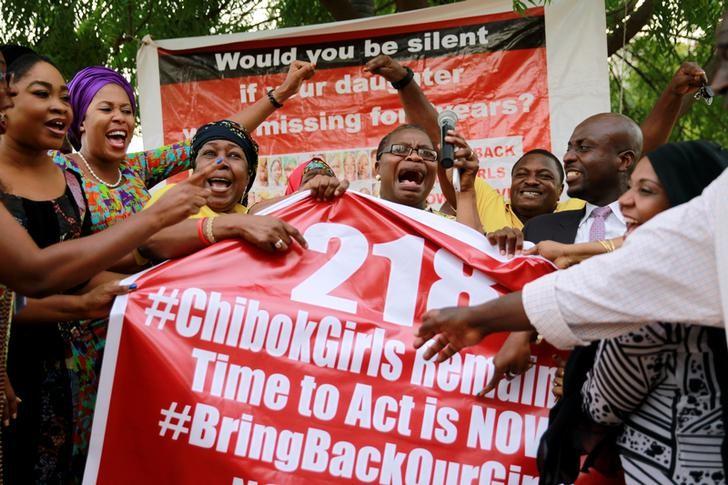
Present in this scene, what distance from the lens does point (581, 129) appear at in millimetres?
4898

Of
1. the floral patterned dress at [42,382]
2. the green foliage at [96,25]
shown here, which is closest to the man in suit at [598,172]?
the floral patterned dress at [42,382]

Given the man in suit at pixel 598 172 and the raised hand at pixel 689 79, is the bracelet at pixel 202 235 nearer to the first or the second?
the man in suit at pixel 598 172

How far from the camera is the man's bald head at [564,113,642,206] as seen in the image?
4.70m

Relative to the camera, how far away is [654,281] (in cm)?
218

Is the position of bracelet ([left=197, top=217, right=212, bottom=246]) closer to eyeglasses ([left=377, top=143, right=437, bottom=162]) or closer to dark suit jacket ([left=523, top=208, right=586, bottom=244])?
eyeglasses ([left=377, top=143, right=437, bottom=162])

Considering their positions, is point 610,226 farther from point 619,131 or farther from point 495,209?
point 495,209

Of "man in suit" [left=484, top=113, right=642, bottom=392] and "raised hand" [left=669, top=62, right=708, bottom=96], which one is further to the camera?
"raised hand" [left=669, top=62, right=708, bottom=96]

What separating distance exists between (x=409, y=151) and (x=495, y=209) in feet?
2.69

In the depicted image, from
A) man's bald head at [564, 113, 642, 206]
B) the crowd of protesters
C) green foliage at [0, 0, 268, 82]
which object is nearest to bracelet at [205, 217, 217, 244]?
the crowd of protesters

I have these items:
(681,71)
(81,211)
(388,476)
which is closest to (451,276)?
(388,476)

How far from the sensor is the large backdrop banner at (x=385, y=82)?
639 centimetres

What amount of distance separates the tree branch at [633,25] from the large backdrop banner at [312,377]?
4.40 metres

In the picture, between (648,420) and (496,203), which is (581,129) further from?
(648,420)

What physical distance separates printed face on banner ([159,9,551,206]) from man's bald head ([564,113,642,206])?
5.22 ft
